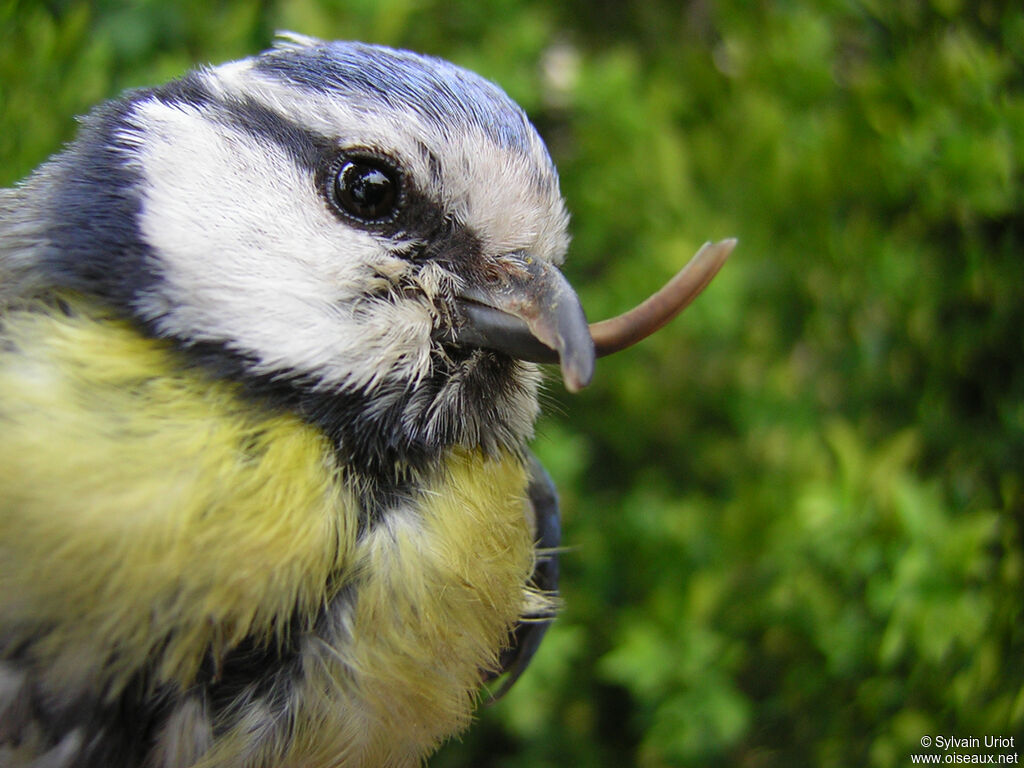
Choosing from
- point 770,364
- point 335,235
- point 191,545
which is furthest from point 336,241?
point 770,364

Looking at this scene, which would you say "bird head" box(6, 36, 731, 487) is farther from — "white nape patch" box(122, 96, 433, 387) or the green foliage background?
the green foliage background

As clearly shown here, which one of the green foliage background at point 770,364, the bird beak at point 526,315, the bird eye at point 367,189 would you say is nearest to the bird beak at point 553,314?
the bird beak at point 526,315

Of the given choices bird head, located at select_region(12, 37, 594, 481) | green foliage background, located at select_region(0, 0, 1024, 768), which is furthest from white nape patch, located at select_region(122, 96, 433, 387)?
green foliage background, located at select_region(0, 0, 1024, 768)

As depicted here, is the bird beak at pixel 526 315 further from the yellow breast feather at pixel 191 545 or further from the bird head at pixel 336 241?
the yellow breast feather at pixel 191 545

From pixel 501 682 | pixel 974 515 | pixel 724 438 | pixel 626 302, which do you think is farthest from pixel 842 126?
pixel 501 682

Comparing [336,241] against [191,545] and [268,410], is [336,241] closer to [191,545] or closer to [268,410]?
[268,410]

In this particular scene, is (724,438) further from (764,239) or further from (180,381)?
(180,381)

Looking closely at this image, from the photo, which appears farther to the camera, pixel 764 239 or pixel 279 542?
pixel 764 239
